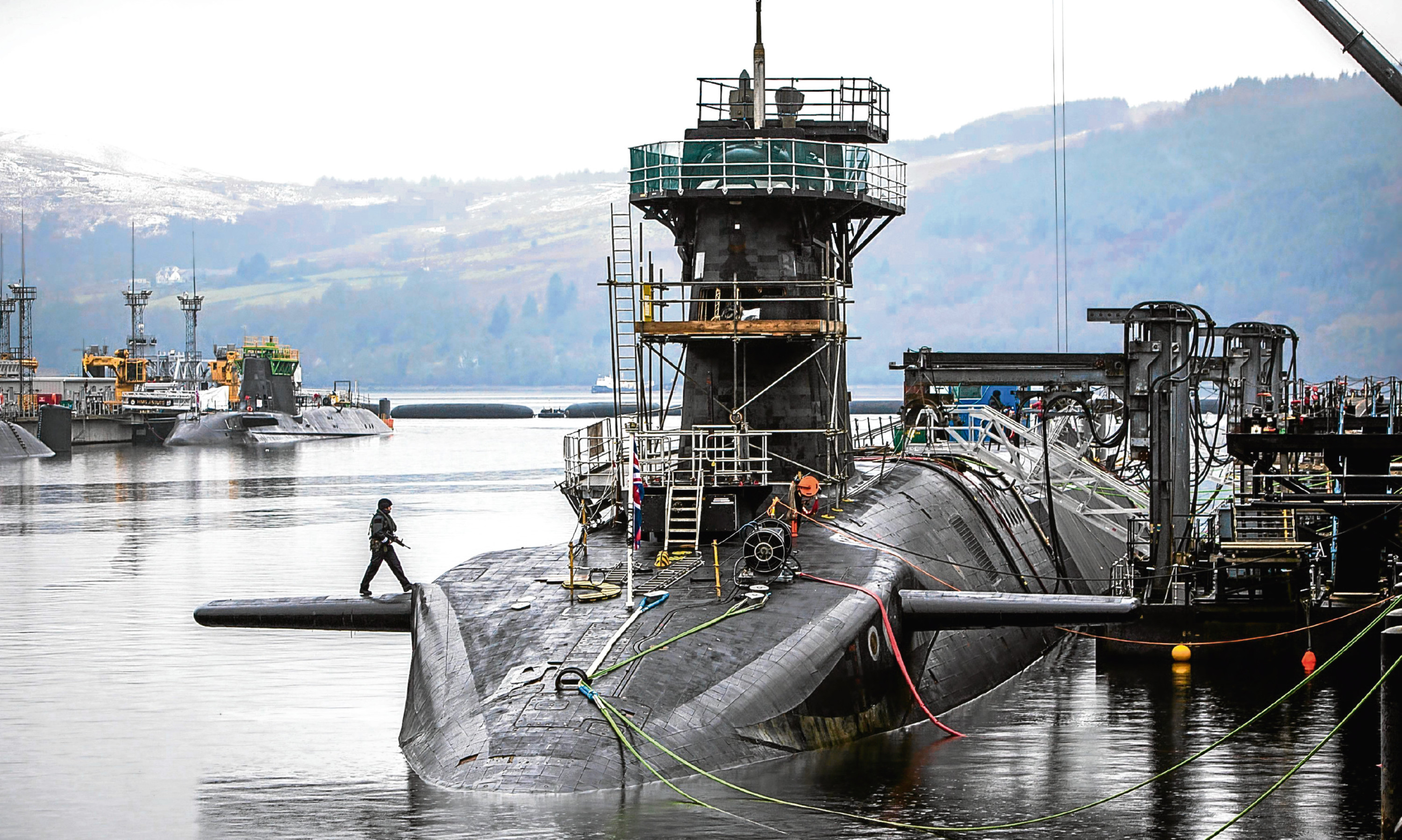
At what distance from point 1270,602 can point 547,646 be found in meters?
14.7

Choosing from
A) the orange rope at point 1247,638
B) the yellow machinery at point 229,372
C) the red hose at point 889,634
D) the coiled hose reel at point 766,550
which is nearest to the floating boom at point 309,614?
the coiled hose reel at point 766,550

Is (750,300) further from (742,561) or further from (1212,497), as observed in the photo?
(1212,497)

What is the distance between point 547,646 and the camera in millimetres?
17797

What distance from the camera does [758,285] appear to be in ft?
86.0

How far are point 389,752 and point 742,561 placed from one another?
16.6 ft

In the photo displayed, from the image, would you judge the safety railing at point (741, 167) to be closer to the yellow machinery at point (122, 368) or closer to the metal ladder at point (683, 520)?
the metal ladder at point (683, 520)

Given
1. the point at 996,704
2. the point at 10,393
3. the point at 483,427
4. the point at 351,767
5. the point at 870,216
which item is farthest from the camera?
the point at 483,427

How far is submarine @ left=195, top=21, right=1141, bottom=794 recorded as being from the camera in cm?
1672

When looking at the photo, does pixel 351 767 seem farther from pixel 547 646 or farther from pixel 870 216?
pixel 870 216

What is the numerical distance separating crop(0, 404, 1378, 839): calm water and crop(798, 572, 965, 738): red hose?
49cm

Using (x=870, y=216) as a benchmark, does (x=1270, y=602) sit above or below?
below

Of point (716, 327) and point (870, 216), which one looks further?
point (870, 216)

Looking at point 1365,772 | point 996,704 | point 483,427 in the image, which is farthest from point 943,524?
point 483,427

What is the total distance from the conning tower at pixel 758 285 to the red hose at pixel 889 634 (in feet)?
18.0
